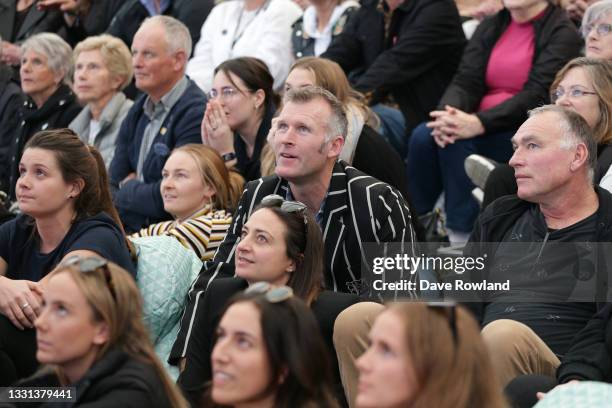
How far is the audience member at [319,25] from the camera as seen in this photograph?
23.3 ft

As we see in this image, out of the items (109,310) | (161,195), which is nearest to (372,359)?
(109,310)

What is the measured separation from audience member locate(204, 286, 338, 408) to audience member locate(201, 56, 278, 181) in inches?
109

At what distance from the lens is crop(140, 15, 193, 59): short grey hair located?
663cm

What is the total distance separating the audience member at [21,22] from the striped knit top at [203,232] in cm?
367

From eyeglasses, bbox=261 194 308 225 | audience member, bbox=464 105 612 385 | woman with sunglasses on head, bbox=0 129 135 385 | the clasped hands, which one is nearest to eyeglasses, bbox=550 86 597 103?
audience member, bbox=464 105 612 385

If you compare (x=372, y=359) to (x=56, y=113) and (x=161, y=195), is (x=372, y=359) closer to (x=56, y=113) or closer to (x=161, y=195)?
(x=161, y=195)

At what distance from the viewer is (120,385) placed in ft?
10.6

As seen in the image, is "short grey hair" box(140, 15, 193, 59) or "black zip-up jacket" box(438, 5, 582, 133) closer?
"black zip-up jacket" box(438, 5, 582, 133)

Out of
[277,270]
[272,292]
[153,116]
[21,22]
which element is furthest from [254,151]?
[21,22]

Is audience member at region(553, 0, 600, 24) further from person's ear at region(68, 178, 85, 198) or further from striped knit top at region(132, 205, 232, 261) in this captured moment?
person's ear at region(68, 178, 85, 198)

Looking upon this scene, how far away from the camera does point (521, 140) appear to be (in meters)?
4.47

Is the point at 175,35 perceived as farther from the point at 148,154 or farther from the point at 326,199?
the point at 326,199

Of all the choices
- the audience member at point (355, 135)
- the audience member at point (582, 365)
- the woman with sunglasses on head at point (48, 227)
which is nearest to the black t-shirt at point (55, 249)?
the woman with sunglasses on head at point (48, 227)

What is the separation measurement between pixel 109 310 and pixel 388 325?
0.93m
